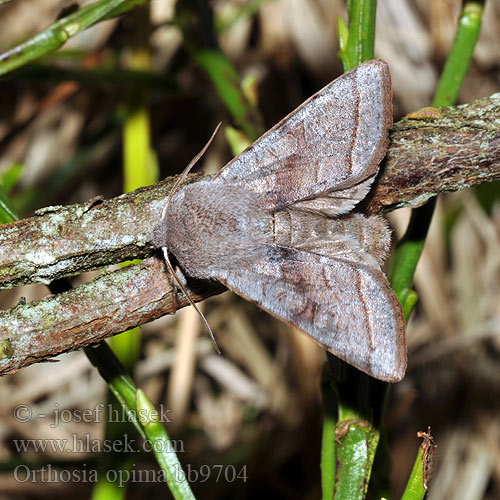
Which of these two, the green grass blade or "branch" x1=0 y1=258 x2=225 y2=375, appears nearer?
"branch" x1=0 y1=258 x2=225 y2=375

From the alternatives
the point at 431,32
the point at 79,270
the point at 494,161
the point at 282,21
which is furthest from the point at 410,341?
the point at 79,270

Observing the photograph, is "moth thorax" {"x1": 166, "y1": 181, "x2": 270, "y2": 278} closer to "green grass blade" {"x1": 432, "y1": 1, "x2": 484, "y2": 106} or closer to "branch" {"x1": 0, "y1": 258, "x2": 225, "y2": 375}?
"branch" {"x1": 0, "y1": 258, "x2": 225, "y2": 375}

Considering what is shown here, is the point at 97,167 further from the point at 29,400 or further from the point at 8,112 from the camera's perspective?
the point at 29,400

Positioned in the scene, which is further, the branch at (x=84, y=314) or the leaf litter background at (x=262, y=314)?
the leaf litter background at (x=262, y=314)

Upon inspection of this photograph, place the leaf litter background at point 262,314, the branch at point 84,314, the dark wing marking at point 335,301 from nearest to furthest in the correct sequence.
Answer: the branch at point 84,314
the dark wing marking at point 335,301
the leaf litter background at point 262,314

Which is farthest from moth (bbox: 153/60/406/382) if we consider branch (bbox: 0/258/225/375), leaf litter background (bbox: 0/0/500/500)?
leaf litter background (bbox: 0/0/500/500)

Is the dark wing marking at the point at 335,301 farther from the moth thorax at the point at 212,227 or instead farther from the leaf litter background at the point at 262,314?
the leaf litter background at the point at 262,314

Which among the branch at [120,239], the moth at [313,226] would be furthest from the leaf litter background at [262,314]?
the branch at [120,239]
